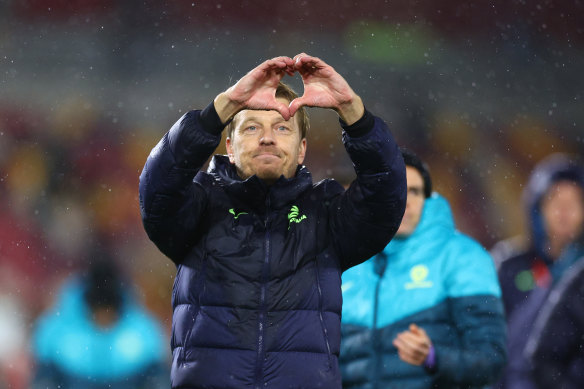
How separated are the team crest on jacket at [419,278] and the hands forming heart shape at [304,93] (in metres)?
1.38

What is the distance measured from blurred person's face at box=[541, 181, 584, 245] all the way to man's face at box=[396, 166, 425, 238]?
51.9 inches

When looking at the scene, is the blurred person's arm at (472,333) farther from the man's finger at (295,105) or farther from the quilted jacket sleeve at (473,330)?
the man's finger at (295,105)

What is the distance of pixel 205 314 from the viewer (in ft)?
7.29

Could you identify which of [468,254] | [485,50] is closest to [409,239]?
[468,254]

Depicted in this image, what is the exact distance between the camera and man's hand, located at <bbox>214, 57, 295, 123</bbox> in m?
2.23

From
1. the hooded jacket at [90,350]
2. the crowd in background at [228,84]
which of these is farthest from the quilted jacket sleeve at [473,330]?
the crowd in background at [228,84]

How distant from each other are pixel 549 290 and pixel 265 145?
2.19 metres

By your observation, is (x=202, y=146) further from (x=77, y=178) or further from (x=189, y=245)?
(x=77, y=178)

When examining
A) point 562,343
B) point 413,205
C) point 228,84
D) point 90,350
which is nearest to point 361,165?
point 413,205

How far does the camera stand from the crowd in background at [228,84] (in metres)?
8.41

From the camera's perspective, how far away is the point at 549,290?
4.10 m

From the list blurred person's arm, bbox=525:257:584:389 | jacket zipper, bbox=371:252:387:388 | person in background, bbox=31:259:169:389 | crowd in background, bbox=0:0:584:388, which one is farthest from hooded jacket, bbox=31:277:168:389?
blurred person's arm, bbox=525:257:584:389

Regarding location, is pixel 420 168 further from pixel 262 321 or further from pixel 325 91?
pixel 262 321

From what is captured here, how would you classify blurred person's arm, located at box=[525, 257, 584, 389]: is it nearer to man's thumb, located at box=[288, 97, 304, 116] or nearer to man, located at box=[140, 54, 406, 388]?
man, located at box=[140, 54, 406, 388]
